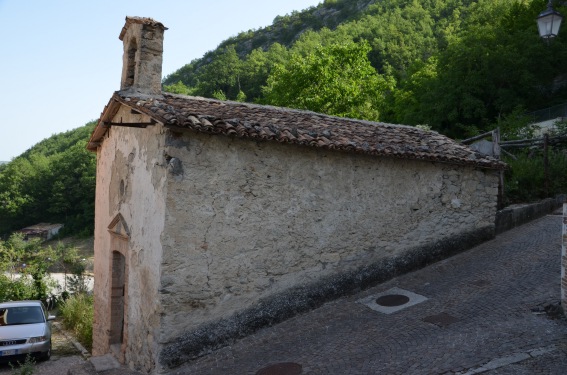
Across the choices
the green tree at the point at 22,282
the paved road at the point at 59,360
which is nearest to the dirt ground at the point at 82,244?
the green tree at the point at 22,282

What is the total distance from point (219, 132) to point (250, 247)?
81.3 inches

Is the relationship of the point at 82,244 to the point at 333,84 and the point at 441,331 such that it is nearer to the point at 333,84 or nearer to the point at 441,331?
the point at 333,84

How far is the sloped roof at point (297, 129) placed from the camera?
7.02 m

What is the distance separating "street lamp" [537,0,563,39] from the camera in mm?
6844

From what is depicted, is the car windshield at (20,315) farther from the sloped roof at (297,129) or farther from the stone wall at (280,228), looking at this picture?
the stone wall at (280,228)

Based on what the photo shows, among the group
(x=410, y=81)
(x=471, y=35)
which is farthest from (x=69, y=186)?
(x=471, y=35)

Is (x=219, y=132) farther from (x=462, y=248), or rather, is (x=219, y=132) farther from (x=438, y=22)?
(x=438, y=22)

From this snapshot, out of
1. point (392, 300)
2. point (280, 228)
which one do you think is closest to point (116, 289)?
point (280, 228)

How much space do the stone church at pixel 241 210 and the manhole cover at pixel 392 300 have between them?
2.09ft

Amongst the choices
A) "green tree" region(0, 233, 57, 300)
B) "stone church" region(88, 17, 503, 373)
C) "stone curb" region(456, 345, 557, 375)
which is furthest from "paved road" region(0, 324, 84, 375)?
"stone curb" region(456, 345, 557, 375)

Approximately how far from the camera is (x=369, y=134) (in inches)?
390

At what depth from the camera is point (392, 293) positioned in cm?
868

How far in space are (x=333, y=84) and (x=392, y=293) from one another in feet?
70.1

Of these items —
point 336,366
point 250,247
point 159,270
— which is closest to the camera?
point 336,366
